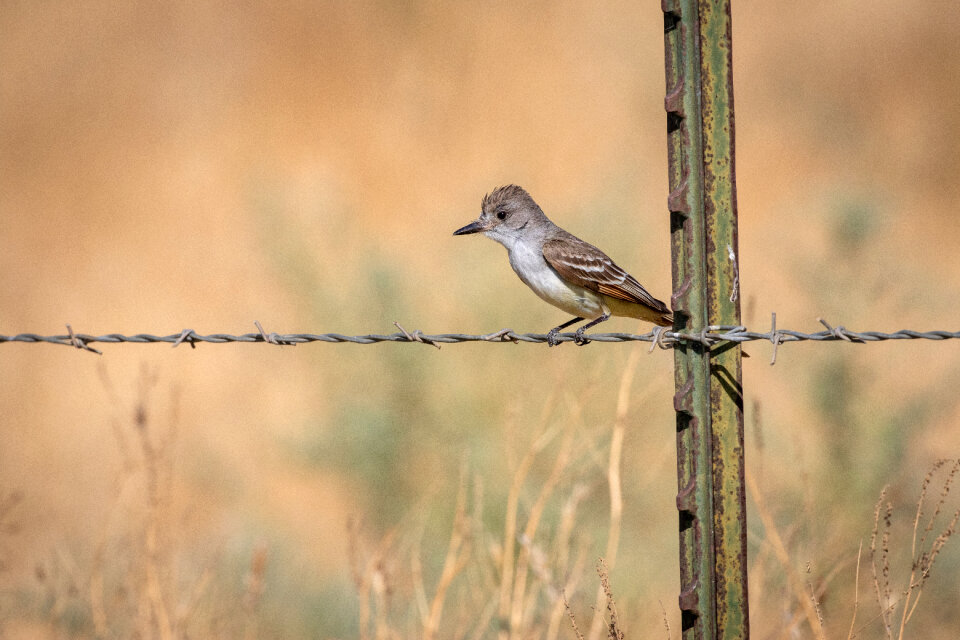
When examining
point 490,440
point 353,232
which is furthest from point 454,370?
point 353,232

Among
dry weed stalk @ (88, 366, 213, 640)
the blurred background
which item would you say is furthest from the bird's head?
dry weed stalk @ (88, 366, 213, 640)

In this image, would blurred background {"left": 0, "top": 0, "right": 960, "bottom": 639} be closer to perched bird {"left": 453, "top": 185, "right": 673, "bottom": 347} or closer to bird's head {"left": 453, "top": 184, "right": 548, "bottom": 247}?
perched bird {"left": 453, "top": 185, "right": 673, "bottom": 347}

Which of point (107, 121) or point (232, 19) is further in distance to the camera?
point (232, 19)

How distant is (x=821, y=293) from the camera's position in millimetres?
6973

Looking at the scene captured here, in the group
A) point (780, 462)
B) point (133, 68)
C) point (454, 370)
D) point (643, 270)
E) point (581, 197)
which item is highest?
point (133, 68)

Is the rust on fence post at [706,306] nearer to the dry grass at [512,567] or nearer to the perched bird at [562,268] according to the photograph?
the dry grass at [512,567]

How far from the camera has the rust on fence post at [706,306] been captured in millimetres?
3285

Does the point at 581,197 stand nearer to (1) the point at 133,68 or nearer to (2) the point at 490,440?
(2) the point at 490,440

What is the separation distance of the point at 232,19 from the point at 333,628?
10468mm

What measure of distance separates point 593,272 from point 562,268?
0.58ft

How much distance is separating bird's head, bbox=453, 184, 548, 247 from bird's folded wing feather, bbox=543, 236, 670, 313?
38cm

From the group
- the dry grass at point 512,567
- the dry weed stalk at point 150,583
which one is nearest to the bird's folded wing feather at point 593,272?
the dry grass at point 512,567

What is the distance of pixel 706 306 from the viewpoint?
3.35 m

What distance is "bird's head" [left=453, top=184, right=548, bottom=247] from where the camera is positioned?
6.18m
